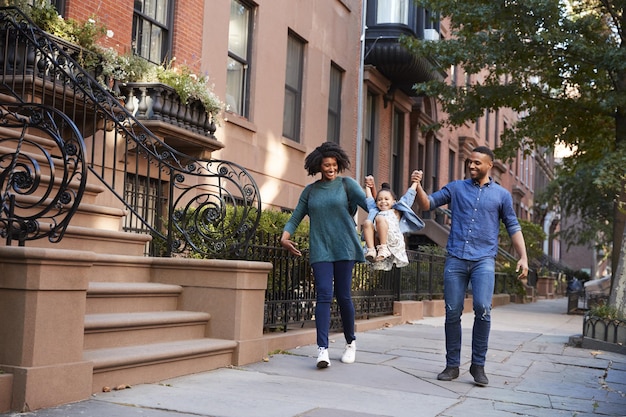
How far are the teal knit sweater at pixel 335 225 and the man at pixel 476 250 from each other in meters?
0.66

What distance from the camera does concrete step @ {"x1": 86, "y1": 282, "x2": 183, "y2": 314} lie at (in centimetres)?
621

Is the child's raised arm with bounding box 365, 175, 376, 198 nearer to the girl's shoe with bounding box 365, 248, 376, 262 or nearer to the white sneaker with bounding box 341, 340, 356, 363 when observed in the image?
the girl's shoe with bounding box 365, 248, 376, 262

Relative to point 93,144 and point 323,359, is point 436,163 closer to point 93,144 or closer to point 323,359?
point 93,144

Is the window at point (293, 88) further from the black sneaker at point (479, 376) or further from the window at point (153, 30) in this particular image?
the black sneaker at point (479, 376)

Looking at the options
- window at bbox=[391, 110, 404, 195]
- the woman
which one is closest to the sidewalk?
the woman

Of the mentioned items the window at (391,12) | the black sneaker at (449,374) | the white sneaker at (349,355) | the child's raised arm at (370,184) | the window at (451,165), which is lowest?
the black sneaker at (449,374)

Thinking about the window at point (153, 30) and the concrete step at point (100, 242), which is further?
the window at point (153, 30)

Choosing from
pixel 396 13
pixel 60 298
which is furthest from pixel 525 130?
pixel 60 298

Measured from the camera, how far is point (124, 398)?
5.31 meters

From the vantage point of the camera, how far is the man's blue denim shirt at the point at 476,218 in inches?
273

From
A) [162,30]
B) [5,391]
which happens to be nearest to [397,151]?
[162,30]

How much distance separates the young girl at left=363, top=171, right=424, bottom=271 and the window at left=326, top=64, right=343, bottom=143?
7.84m

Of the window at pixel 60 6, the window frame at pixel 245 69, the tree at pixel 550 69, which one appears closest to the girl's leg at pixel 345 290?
the window at pixel 60 6

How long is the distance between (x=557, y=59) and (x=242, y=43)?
8.51m
